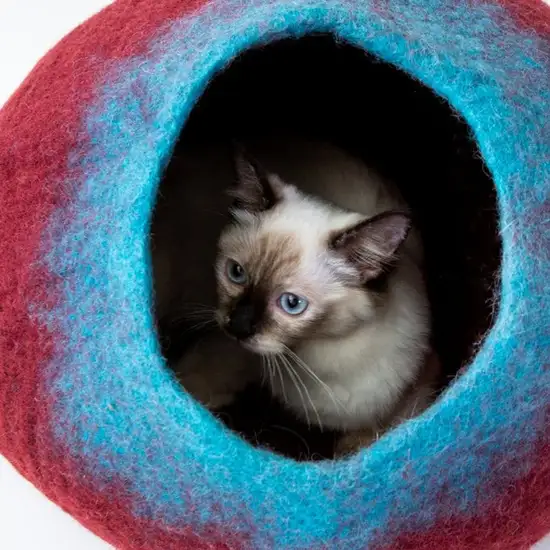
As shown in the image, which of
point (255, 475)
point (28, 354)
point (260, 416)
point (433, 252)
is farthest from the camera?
point (433, 252)

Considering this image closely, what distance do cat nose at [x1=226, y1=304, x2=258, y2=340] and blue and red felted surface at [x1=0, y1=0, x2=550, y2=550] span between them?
262 millimetres

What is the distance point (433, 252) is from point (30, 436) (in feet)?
Answer: 2.75

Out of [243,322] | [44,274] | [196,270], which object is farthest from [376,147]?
[44,274]

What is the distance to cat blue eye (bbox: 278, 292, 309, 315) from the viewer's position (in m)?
1.16

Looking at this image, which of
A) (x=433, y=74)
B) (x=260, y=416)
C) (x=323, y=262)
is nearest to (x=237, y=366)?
(x=260, y=416)

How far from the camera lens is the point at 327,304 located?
3.81ft

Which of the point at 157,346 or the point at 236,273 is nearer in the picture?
the point at 157,346


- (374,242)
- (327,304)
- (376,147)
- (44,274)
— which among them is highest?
(376,147)

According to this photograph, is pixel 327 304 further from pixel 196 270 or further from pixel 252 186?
pixel 196 270

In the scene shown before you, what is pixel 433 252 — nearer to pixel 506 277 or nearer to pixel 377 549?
pixel 506 277

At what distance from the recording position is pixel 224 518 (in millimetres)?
927

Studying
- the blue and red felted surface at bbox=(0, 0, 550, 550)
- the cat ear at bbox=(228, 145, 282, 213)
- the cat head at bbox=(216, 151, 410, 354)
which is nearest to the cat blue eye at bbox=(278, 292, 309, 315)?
the cat head at bbox=(216, 151, 410, 354)

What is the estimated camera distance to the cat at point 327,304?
1147mm

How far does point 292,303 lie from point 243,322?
83 millimetres
